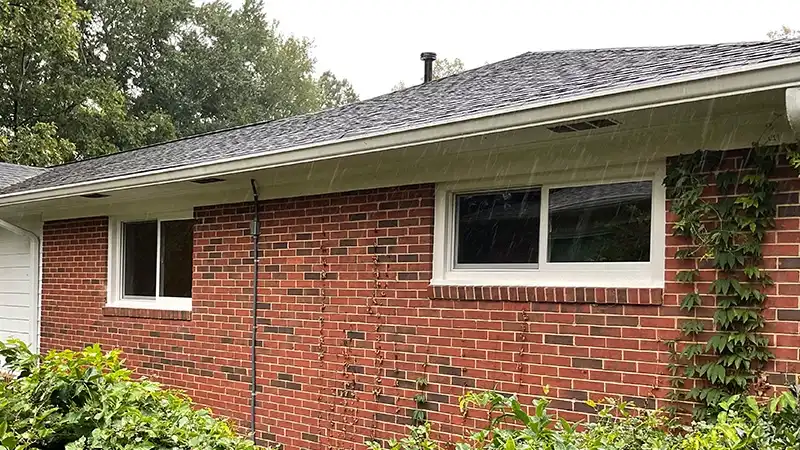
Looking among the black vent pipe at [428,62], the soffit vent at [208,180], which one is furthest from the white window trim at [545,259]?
the black vent pipe at [428,62]

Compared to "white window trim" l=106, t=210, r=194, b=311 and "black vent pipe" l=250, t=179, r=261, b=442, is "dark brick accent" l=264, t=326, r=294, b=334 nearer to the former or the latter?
"black vent pipe" l=250, t=179, r=261, b=442

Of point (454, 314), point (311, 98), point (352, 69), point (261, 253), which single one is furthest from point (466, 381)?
point (352, 69)

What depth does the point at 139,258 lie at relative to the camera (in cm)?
838

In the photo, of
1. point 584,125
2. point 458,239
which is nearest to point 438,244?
point 458,239

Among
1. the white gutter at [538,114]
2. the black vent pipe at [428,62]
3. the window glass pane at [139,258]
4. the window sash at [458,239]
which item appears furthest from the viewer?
the black vent pipe at [428,62]

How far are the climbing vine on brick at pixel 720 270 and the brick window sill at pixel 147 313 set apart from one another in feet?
15.8

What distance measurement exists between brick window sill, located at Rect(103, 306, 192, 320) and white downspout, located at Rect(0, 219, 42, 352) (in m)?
1.52

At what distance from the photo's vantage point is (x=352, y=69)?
4841 cm

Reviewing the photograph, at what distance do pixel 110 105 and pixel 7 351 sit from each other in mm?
20732

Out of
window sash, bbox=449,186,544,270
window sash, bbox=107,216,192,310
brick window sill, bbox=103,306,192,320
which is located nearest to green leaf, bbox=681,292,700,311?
window sash, bbox=449,186,544,270

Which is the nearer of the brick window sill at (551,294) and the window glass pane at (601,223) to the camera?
the brick window sill at (551,294)

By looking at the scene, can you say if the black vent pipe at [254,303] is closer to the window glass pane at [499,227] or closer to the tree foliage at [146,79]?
the window glass pane at [499,227]

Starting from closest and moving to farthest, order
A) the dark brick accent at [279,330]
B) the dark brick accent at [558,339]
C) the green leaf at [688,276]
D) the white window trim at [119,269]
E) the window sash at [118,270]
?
1. the green leaf at [688,276]
2. the dark brick accent at [558,339]
3. the dark brick accent at [279,330]
4. the white window trim at [119,269]
5. the window sash at [118,270]

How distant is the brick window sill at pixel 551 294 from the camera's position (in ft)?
14.7
